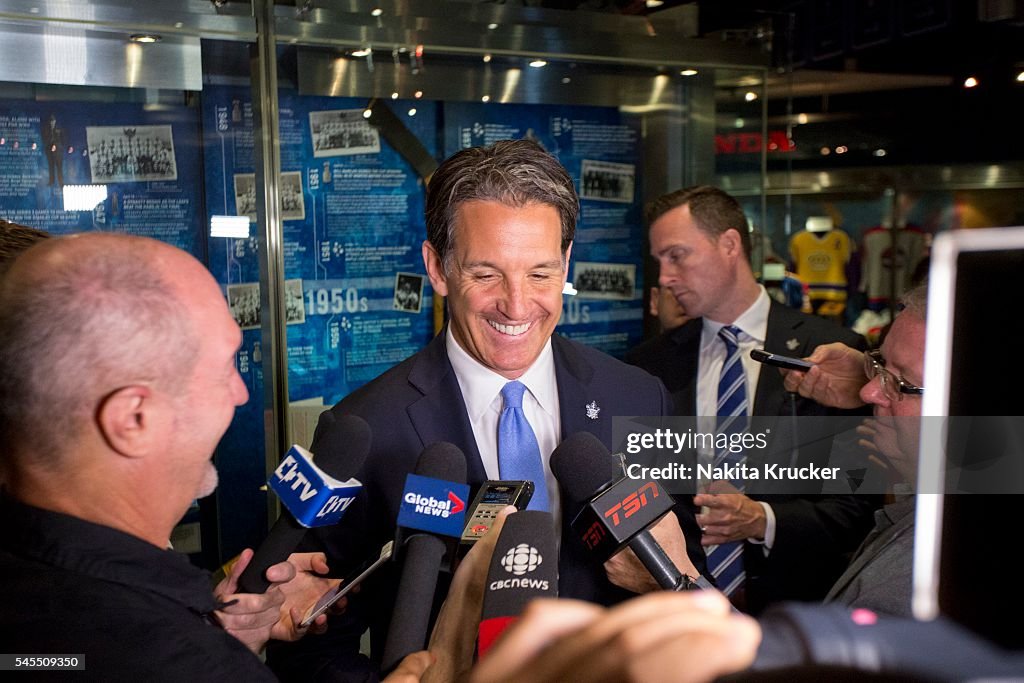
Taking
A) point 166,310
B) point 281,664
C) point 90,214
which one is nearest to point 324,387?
point 90,214

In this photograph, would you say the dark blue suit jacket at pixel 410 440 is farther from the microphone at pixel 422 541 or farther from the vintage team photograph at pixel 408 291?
the vintage team photograph at pixel 408 291

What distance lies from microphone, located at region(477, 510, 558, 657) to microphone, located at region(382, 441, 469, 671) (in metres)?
0.11

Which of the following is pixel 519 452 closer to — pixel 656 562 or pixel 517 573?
pixel 656 562

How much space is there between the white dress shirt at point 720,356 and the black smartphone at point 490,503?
6.39ft

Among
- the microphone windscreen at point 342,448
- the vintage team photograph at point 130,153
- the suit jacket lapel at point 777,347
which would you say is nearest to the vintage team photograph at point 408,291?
the vintage team photograph at point 130,153

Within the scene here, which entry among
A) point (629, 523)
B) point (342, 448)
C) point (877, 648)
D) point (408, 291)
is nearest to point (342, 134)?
point (408, 291)

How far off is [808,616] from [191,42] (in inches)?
135

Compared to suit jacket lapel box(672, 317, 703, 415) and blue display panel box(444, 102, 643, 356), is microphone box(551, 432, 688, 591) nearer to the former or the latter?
suit jacket lapel box(672, 317, 703, 415)

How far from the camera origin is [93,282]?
46.3 inches

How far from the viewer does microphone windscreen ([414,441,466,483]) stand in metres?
1.50

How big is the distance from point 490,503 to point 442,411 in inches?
24.1

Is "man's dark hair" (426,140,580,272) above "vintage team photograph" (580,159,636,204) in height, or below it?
below

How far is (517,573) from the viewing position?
3.87 ft

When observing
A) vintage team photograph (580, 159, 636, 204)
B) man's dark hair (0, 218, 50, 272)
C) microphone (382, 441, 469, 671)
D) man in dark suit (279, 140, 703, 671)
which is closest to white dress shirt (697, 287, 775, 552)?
vintage team photograph (580, 159, 636, 204)
